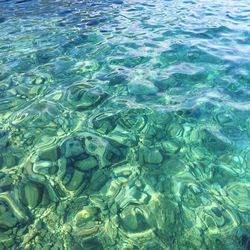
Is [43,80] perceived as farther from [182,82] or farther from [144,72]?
[182,82]

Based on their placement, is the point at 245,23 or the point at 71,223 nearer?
the point at 71,223

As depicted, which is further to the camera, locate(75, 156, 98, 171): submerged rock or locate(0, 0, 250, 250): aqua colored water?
locate(75, 156, 98, 171): submerged rock

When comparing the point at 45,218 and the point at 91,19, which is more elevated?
the point at 45,218

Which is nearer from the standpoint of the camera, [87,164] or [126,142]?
[87,164]

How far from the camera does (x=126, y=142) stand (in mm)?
4254

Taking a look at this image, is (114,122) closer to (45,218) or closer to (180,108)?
(180,108)

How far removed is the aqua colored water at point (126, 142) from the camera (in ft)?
9.95

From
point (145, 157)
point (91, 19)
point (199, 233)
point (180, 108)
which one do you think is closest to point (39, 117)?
point (145, 157)

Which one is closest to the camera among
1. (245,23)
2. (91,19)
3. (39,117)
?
(39,117)

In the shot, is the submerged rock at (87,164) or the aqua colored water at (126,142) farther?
the submerged rock at (87,164)

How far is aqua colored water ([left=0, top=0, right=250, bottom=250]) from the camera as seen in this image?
3.03 meters

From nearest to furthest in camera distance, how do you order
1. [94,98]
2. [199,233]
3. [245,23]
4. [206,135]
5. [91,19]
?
[199,233] → [206,135] → [94,98] → [245,23] → [91,19]

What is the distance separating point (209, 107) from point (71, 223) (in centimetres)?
317

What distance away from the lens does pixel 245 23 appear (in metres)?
9.18
